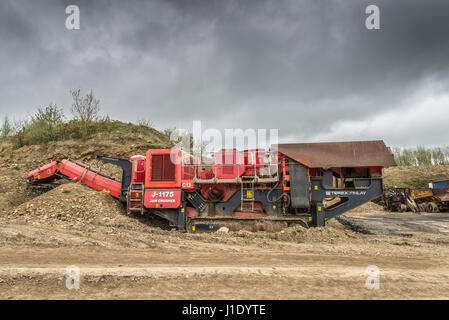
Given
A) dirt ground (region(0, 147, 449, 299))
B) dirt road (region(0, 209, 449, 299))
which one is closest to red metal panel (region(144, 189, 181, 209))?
dirt ground (region(0, 147, 449, 299))

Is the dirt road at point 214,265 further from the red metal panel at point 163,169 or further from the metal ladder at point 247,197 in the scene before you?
the red metal panel at point 163,169

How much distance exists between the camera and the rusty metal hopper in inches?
310

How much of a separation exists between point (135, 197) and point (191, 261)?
4632mm

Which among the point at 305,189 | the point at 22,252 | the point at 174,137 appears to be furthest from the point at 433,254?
the point at 174,137

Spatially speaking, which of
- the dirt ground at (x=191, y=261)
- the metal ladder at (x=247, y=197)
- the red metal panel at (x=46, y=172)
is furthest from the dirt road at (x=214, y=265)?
the red metal panel at (x=46, y=172)

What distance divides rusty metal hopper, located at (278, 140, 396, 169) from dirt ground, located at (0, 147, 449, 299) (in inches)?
79.4

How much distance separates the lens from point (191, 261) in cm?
500

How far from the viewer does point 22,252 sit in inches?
→ 209

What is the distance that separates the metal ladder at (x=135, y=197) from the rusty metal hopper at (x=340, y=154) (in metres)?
4.75

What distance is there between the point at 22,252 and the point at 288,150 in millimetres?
7063

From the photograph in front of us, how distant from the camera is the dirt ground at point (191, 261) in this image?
349cm

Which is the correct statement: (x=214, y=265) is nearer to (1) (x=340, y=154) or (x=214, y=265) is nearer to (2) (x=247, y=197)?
(2) (x=247, y=197)

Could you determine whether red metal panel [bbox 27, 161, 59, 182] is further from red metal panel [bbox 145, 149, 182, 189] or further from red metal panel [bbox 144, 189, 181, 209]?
red metal panel [bbox 144, 189, 181, 209]
